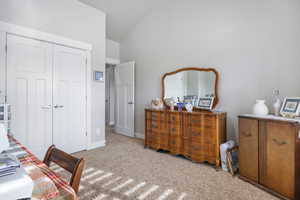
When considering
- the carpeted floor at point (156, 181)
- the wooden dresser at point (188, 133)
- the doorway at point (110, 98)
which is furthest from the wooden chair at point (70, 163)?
the doorway at point (110, 98)

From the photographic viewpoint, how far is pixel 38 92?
2857 mm

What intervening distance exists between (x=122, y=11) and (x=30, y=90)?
2664 mm

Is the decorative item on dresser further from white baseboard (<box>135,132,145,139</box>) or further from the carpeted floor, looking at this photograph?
white baseboard (<box>135,132,145,139</box>)

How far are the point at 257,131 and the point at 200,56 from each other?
5.82ft

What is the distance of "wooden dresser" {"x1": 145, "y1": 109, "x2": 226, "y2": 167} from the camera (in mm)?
2627

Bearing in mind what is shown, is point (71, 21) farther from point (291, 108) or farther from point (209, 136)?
point (291, 108)

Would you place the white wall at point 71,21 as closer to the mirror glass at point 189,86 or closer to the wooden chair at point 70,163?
the mirror glass at point 189,86

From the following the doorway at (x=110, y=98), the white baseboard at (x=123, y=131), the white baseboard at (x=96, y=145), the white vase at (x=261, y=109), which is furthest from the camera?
the doorway at (x=110, y=98)

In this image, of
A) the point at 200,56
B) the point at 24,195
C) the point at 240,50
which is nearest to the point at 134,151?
the point at 200,56

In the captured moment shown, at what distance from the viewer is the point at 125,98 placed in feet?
15.6

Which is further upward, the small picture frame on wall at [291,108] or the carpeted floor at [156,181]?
the small picture frame on wall at [291,108]

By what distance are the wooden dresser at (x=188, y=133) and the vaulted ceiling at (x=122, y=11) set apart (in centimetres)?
245

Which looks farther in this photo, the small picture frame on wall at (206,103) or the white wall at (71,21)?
the small picture frame on wall at (206,103)

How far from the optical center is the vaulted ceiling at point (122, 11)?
366 cm
